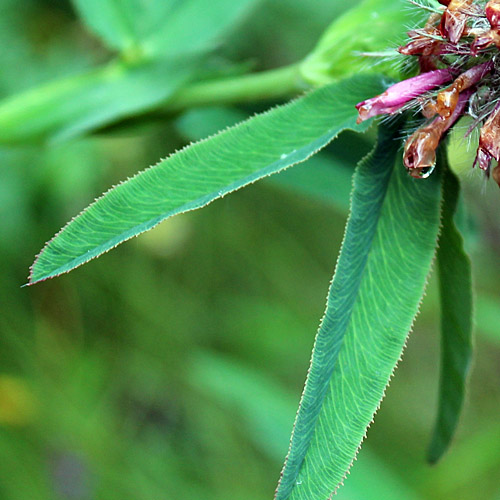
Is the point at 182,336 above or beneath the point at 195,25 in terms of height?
beneath

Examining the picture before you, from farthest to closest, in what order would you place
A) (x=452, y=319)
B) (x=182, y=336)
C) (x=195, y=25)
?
(x=182, y=336) < (x=195, y=25) < (x=452, y=319)

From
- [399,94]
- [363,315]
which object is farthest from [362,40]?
[363,315]

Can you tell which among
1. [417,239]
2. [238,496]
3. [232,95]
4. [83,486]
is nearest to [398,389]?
[238,496]

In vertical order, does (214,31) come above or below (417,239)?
above

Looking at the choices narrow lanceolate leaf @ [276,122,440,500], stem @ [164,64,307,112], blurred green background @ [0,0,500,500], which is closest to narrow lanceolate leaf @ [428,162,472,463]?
narrow lanceolate leaf @ [276,122,440,500]

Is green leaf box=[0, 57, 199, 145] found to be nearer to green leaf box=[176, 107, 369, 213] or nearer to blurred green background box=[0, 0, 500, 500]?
green leaf box=[176, 107, 369, 213]

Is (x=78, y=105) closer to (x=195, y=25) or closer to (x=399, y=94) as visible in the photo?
(x=195, y=25)

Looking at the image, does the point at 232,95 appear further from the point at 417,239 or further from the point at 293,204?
the point at 293,204
